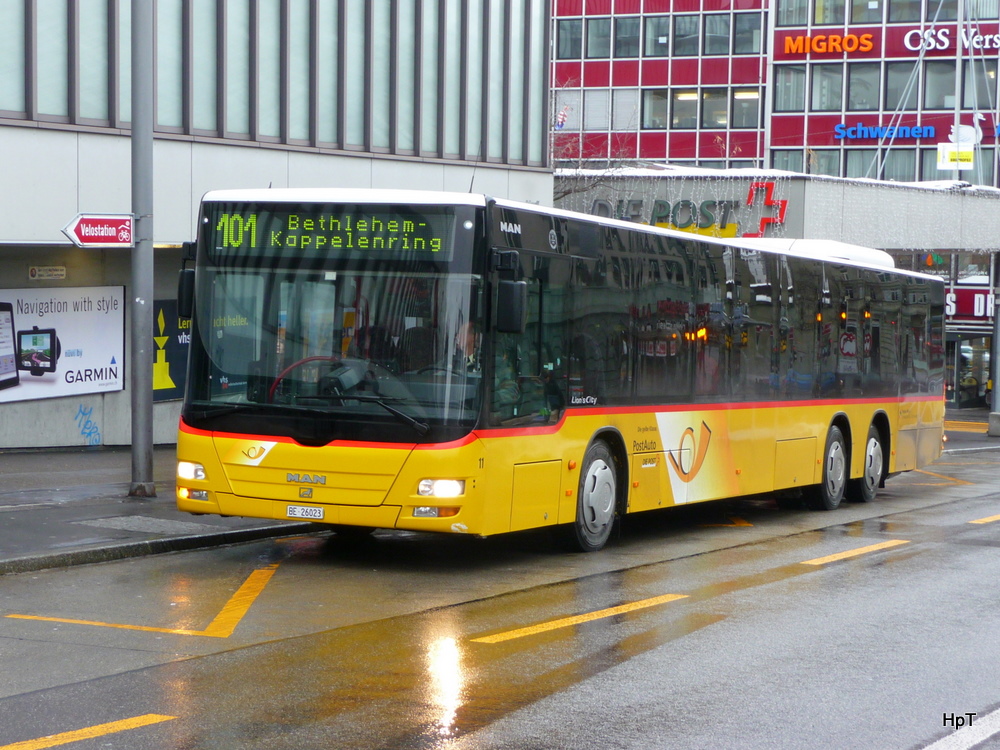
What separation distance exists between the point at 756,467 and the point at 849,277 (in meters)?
3.72

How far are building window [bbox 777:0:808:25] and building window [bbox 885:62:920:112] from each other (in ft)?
13.6

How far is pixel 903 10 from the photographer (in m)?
56.6

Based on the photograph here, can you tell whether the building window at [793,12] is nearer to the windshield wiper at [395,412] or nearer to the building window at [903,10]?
the building window at [903,10]

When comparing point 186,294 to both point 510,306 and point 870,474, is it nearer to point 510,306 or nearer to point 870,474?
point 510,306

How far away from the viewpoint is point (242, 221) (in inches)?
431

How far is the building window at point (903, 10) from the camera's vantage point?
5634 cm

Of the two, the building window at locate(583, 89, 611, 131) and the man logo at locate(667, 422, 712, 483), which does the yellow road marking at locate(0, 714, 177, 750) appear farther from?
the building window at locate(583, 89, 611, 131)

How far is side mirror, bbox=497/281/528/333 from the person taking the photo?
1027 cm

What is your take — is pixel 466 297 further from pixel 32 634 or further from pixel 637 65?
pixel 637 65

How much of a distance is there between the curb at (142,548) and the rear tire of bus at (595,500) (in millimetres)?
2809

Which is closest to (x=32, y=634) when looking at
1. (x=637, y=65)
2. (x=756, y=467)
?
(x=756, y=467)

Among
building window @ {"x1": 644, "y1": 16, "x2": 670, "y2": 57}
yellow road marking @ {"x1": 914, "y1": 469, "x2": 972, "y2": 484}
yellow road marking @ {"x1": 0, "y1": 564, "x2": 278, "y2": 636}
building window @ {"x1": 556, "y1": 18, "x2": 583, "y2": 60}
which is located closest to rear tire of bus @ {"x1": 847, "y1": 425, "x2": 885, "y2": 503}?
yellow road marking @ {"x1": 914, "y1": 469, "x2": 972, "y2": 484}

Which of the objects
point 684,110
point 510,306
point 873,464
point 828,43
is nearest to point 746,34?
point 828,43

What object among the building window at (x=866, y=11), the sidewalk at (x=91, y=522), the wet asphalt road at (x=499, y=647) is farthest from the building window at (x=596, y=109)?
the wet asphalt road at (x=499, y=647)
